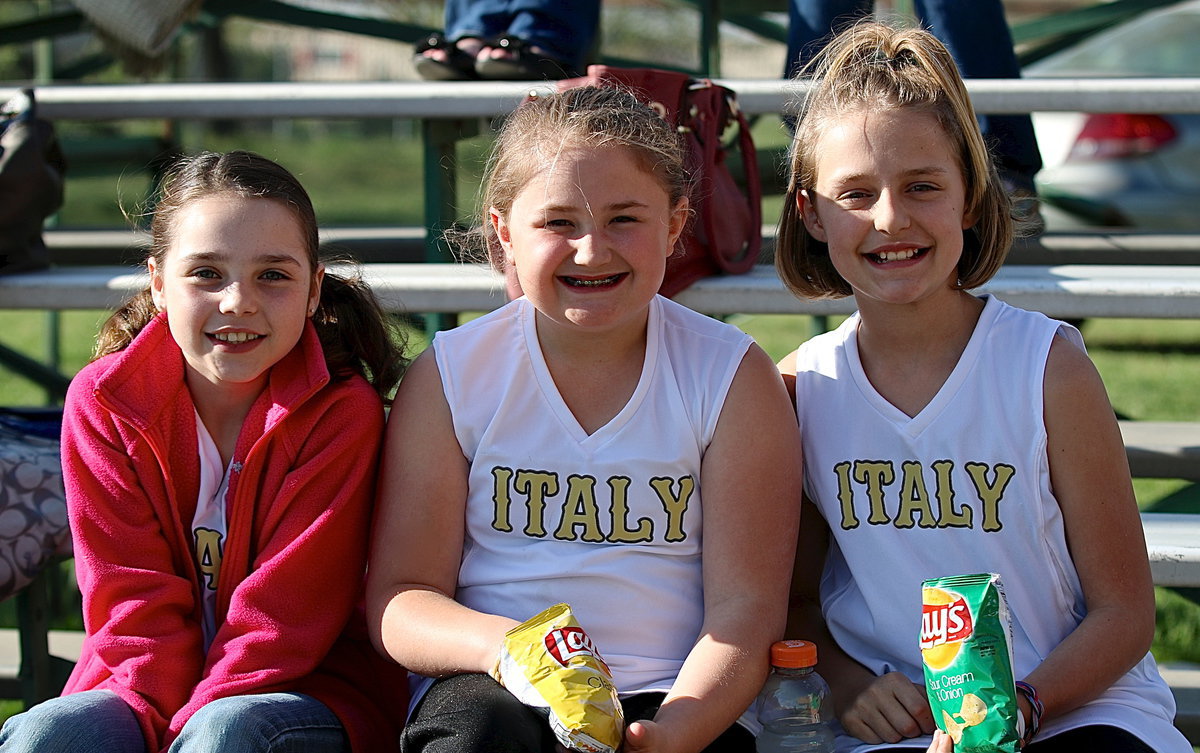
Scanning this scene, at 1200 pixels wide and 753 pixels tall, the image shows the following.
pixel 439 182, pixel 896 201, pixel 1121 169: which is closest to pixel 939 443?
pixel 896 201

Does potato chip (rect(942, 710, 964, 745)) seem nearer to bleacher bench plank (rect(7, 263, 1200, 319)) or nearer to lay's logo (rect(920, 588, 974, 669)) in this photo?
lay's logo (rect(920, 588, 974, 669))

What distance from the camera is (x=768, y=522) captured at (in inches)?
75.9

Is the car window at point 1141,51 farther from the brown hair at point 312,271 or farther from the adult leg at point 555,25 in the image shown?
the brown hair at point 312,271

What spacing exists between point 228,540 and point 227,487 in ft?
0.31

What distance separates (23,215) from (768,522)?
2010 millimetres

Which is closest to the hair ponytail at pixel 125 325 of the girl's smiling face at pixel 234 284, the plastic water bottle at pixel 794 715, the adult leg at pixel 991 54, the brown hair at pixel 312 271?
the brown hair at pixel 312 271

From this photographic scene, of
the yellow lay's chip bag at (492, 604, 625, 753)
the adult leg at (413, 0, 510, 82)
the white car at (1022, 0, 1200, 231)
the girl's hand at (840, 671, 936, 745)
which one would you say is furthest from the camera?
the white car at (1022, 0, 1200, 231)

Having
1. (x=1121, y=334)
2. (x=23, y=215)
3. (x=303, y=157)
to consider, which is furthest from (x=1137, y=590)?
(x=303, y=157)

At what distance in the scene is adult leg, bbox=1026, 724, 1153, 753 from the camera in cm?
177

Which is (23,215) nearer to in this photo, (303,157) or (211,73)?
(211,73)

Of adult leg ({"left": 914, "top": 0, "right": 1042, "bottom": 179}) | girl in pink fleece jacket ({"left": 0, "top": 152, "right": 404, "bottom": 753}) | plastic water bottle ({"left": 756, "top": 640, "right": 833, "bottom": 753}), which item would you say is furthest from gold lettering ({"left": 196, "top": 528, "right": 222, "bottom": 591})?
adult leg ({"left": 914, "top": 0, "right": 1042, "bottom": 179})

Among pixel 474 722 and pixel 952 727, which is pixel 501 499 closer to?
pixel 474 722

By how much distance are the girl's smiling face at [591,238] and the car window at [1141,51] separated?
20.8ft

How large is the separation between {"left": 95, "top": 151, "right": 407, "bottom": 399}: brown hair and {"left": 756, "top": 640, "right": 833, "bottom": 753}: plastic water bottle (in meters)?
0.84
